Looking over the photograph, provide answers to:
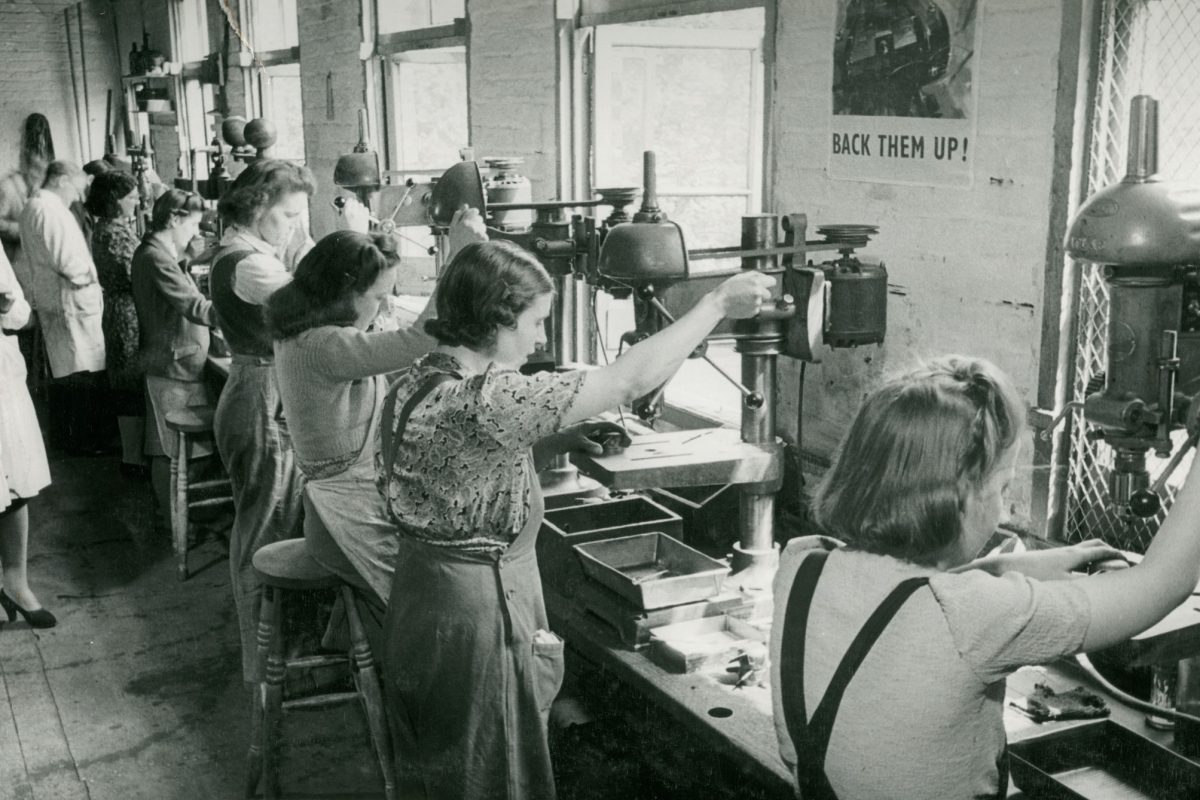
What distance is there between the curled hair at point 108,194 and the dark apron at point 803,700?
16.0 feet

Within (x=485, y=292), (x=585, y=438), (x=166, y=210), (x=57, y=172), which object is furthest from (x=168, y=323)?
(x=485, y=292)

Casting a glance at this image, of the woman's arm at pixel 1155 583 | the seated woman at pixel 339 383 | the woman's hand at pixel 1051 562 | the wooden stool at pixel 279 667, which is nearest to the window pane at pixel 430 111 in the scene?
the seated woman at pixel 339 383

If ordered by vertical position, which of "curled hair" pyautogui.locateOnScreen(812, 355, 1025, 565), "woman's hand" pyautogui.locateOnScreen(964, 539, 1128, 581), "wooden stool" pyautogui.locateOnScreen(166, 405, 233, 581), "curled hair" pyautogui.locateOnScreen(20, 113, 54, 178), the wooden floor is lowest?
the wooden floor

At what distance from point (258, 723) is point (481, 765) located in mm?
957

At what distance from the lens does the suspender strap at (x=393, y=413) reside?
220cm

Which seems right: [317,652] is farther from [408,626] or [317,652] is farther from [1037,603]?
[1037,603]

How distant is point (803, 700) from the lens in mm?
1534

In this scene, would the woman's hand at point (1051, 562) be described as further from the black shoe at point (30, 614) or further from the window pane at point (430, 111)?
the window pane at point (430, 111)

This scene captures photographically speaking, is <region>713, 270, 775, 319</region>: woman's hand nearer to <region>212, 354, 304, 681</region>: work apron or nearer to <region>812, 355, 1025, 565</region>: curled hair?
<region>812, 355, 1025, 565</region>: curled hair

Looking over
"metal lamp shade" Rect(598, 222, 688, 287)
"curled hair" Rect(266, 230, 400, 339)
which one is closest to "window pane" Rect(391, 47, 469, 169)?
"curled hair" Rect(266, 230, 400, 339)

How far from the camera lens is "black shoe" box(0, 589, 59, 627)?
14.0 ft

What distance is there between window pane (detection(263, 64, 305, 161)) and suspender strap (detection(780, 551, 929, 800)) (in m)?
6.21

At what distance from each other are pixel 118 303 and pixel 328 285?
3.11m

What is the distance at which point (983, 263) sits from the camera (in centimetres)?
252
